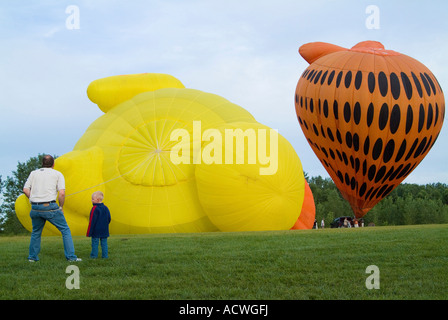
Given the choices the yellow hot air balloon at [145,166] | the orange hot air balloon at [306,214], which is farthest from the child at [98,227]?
the orange hot air balloon at [306,214]

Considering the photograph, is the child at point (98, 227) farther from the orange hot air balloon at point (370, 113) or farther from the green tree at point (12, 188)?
the green tree at point (12, 188)

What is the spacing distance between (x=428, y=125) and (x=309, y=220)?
4.67 meters

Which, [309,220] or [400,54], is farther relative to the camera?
[309,220]

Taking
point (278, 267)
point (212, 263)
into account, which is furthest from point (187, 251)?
point (278, 267)

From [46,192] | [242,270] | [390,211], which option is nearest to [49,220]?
[46,192]

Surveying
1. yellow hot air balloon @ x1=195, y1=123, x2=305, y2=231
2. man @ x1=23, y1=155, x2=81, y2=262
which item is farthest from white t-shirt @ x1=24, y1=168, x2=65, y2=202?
yellow hot air balloon @ x1=195, y1=123, x2=305, y2=231

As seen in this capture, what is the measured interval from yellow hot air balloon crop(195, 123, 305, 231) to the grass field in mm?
4702

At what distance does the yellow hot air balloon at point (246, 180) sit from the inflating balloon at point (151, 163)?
12 cm

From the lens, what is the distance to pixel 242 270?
7.04 m

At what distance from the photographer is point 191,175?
625 inches

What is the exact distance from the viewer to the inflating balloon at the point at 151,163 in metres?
15.8

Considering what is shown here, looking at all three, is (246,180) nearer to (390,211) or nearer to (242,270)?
(242,270)
